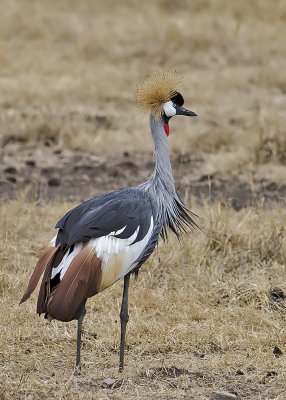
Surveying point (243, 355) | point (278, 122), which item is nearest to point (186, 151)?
point (278, 122)

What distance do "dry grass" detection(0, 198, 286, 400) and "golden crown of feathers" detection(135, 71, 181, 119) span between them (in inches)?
48.4

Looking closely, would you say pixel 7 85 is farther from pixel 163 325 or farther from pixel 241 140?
pixel 163 325

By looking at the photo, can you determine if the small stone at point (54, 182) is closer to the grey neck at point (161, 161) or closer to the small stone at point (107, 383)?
the grey neck at point (161, 161)

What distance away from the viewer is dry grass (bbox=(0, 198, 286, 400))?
12.3ft

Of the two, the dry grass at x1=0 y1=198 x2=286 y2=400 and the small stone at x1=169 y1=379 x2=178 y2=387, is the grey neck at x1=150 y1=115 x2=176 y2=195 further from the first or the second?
the small stone at x1=169 y1=379 x2=178 y2=387

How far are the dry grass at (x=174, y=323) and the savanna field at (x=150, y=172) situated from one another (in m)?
0.01

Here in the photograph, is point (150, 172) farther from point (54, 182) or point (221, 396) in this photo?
point (221, 396)

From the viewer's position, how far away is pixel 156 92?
4.14 meters

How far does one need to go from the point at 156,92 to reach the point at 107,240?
0.91 meters

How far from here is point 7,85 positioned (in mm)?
9234

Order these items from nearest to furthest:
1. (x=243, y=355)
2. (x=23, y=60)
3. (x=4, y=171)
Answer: (x=243, y=355)
(x=4, y=171)
(x=23, y=60)

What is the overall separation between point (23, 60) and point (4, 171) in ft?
11.3

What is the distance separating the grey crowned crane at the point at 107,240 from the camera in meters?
3.60

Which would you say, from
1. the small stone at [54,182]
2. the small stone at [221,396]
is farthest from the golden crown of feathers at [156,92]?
the small stone at [54,182]
